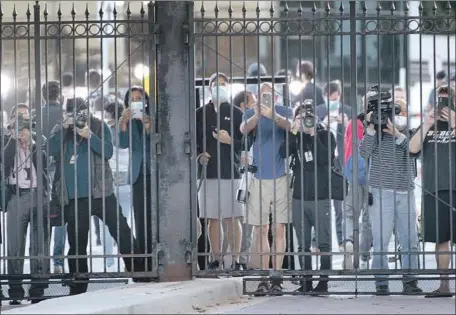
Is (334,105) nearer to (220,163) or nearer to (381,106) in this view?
(220,163)

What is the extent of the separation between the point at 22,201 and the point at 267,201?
8.21 ft

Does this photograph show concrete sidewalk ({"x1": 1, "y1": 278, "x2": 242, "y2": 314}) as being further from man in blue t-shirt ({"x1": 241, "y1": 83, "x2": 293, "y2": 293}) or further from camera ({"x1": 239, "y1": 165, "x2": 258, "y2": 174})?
camera ({"x1": 239, "y1": 165, "x2": 258, "y2": 174})

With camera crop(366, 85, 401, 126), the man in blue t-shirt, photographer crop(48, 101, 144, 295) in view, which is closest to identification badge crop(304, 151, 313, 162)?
the man in blue t-shirt

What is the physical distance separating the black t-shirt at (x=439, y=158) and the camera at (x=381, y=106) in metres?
0.35

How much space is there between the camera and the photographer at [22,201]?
12016 millimetres

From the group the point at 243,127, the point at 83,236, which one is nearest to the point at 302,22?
the point at 243,127

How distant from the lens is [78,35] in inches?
460

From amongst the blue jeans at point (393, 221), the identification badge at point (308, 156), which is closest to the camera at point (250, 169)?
the identification badge at point (308, 156)

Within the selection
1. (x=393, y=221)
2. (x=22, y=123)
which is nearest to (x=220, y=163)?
(x=393, y=221)

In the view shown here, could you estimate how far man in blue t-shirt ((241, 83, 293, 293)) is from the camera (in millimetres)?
12478

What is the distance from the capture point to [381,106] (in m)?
12.3

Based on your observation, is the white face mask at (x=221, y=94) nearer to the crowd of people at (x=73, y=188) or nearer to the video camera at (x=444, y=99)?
the crowd of people at (x=73, y=188)

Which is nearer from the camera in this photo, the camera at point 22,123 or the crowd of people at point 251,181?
the crowd of people at point 251,181

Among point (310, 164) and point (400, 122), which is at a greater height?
point (400, 122)
